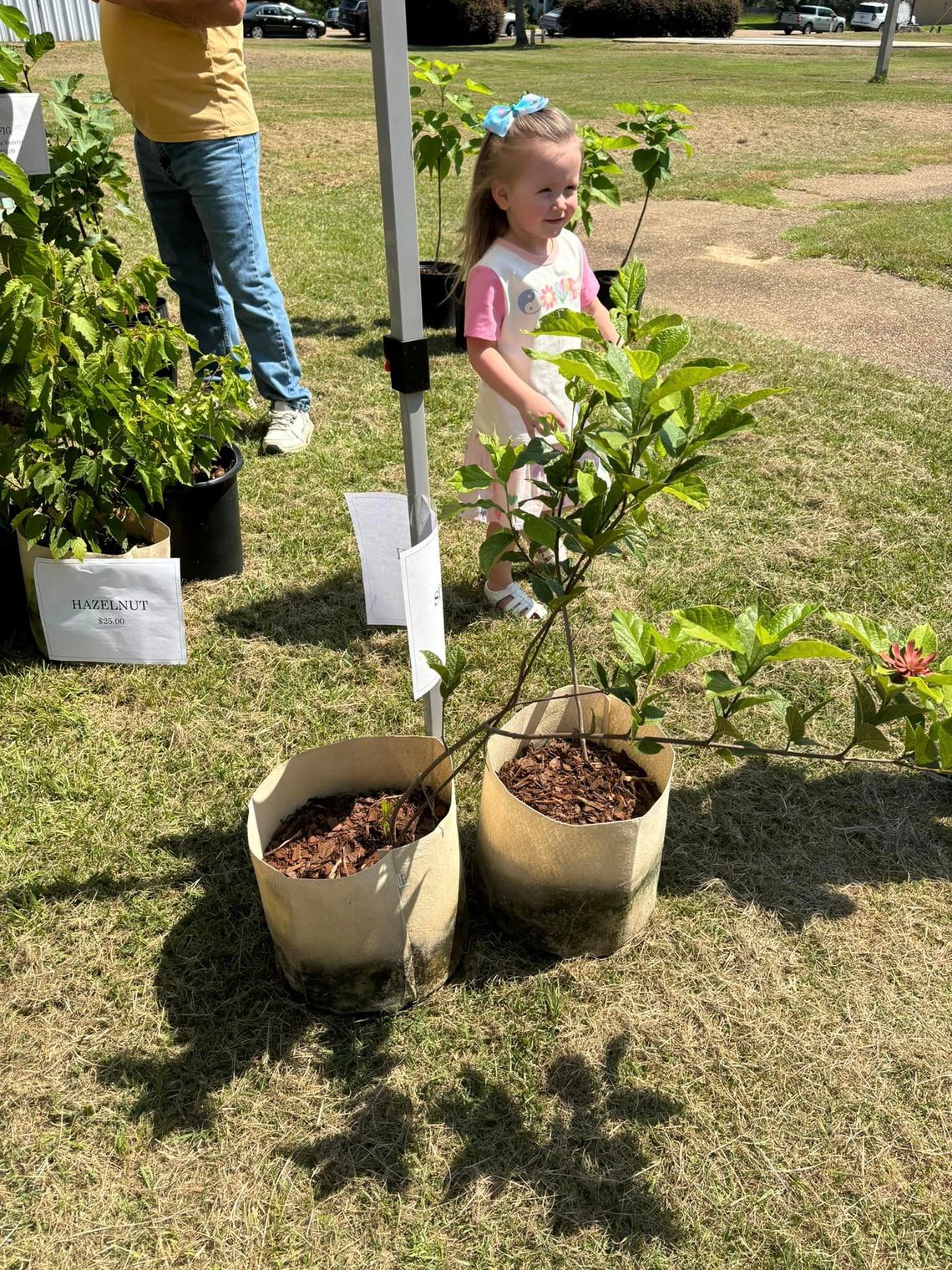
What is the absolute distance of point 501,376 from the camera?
8.14 ft

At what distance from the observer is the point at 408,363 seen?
1.51m

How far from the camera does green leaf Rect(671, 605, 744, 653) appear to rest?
4.41 ft

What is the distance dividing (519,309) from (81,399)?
113 cm

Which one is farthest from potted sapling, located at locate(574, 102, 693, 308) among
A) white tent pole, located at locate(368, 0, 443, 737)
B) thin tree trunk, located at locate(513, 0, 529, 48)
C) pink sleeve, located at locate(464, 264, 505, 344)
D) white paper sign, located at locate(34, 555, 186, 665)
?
thin tree trunk, located at locate(513, 0, 529, 48)

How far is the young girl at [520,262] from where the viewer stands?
2.37 meters

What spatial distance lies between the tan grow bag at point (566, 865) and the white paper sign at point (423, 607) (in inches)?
12.4

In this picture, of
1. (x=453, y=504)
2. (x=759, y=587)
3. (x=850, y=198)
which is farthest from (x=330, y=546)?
(x=850, y=198)

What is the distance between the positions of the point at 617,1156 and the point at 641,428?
3.79 feet

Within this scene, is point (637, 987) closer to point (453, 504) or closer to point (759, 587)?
point (453, 504)

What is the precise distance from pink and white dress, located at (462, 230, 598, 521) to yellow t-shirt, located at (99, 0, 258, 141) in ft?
4.03

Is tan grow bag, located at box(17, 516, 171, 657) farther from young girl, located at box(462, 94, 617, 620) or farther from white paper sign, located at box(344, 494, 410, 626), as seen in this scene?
young girl, located at box(462, 94, 617, 620)

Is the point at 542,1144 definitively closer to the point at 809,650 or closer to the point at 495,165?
the point at 809,650

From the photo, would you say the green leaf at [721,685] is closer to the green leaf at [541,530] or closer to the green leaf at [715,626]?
the green leaf at [715,626]

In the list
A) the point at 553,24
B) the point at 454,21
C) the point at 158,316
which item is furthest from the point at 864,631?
the point at 553,24
